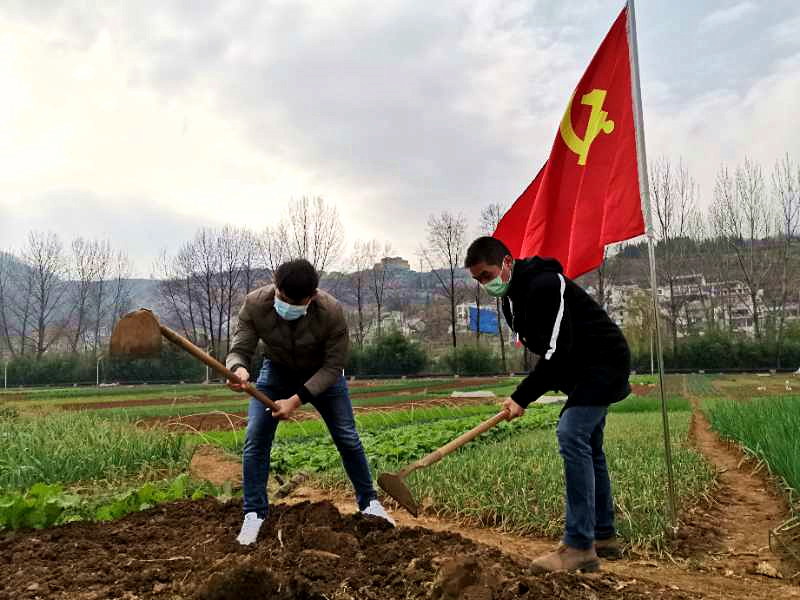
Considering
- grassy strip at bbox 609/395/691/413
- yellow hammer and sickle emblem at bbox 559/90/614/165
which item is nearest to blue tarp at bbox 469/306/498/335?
grassy strip at bbox 609/395/691/413

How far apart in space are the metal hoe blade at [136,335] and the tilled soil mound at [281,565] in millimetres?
997

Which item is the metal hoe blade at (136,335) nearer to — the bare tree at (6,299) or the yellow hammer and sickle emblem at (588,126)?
the yellow hammer and sickle emblem at (588,126)

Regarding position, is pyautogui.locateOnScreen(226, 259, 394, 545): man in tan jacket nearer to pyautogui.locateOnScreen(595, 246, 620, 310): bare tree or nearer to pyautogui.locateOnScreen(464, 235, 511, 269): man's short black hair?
pyautogui.locateOnScreen(464, 235, 511, 269): man's short black hair

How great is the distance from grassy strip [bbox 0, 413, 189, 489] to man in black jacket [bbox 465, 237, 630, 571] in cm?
407

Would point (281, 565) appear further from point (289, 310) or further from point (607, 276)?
point (607, 276)

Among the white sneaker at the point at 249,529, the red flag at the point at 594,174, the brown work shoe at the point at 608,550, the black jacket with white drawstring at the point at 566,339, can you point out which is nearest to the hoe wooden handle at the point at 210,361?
the white sneaker at the point at 249,529

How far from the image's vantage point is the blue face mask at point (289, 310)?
3.55 m

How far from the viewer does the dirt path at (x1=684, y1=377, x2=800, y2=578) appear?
345 cm

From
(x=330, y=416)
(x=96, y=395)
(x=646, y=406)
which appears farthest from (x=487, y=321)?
(x=330, y=416)

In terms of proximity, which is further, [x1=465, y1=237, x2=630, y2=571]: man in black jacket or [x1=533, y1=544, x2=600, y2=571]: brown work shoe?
[x1=465, y1=237, x2=630, y2=571]: man in black jacket

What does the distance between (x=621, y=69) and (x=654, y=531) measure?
341 cm

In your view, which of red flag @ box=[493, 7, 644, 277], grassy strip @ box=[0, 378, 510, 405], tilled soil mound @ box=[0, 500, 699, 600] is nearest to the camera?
tilled soil mound @ box=[0, 500, 699, 600]

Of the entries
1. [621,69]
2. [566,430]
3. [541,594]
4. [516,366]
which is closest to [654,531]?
[566,430]

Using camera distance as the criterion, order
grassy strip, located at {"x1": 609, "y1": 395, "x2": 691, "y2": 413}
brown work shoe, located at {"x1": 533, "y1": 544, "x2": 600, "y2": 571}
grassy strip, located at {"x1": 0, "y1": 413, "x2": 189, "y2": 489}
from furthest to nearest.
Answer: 1. grassy strip, located at {"x1": 609, "y1": 395, "x2": 691, "y2": 413}
2. grassy strip, located at {"x1": 0, "y1": 413, "x2": 189, "y2": 489}
3. brown work shoe, located at {"x1": 533, "y1": 544, "x2": 600, "y2": 571}
